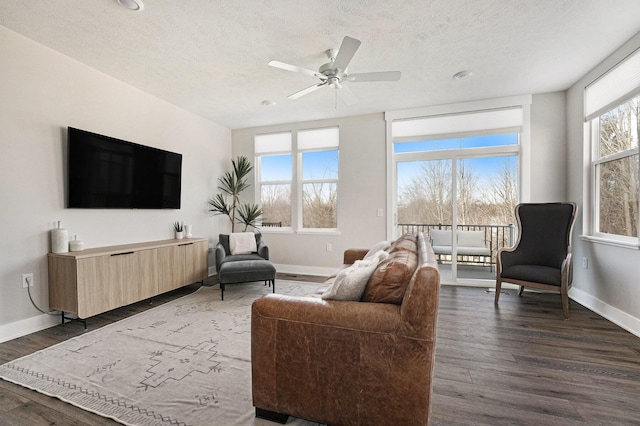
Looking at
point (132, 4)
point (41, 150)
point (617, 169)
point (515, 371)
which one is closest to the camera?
point (515, 371)

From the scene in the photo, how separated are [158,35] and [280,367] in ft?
9.82

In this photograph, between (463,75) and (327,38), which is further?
(463,75)

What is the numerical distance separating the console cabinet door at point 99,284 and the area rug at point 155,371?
24 cm

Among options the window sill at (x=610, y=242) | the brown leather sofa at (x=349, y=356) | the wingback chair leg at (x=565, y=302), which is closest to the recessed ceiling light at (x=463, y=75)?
the window sill at (x=610, y=242)

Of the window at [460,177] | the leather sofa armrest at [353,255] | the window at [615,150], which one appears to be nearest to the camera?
the window at [615,150]

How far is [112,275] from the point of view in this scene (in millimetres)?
3014

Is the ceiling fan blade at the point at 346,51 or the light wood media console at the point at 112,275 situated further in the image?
the light wood media console at the point at 112,275

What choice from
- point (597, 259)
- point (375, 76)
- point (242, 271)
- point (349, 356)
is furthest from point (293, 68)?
point (597, 259)

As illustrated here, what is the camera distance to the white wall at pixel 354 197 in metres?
4.79

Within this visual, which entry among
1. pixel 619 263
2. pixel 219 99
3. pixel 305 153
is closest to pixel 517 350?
pixel 619 263

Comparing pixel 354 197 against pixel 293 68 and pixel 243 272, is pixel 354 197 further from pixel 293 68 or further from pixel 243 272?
pixel 293 68

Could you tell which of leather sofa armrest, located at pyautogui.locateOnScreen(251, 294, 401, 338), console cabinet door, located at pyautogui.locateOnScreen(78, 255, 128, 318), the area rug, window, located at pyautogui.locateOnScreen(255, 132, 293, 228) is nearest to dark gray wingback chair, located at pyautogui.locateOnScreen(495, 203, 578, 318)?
leather sofa armrest, located at pyautogui.locateOnScreen(251, 294, 401, 338)

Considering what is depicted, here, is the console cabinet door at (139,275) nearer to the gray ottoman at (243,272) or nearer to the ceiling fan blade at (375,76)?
the gray ottoman at (243,272)

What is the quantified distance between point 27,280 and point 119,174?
1401mm
